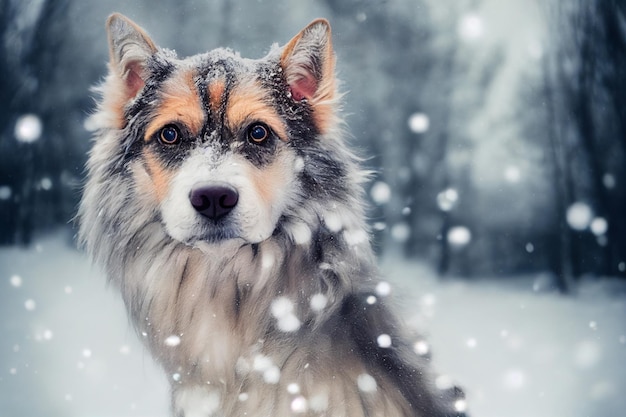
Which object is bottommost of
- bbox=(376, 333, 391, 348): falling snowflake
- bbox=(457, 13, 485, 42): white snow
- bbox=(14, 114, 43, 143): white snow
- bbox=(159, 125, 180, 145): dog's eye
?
bbox=(376, 333, 391, 348): falling snowflake

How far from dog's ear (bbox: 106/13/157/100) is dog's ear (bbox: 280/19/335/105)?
0.39 m

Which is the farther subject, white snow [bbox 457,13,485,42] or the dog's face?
white snow [bbox 457,13,485,42]

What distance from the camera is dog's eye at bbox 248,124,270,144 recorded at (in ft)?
4.34

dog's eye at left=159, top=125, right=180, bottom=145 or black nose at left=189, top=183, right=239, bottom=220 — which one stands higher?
dog's eye at left=159, top=125, right=180, bottom=145

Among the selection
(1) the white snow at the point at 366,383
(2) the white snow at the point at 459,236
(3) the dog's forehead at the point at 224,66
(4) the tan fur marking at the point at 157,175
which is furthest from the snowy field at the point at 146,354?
(3) the dog's forehead at the point at 224,66

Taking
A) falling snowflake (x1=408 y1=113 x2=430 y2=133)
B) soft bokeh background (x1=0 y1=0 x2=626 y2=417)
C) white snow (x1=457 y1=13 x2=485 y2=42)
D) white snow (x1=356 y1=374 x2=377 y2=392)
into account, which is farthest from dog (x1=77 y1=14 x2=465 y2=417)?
white snow (x1=457 y1=13 x2=485 y2=42)

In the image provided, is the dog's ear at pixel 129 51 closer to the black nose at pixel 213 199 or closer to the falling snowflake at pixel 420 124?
the black nose at pixel 213 199

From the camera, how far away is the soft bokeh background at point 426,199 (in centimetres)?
152

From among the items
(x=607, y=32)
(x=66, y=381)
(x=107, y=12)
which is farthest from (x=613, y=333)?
(x=107, y=12)

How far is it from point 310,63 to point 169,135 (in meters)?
0.44

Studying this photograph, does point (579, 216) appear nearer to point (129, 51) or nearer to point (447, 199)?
point (447, 199)

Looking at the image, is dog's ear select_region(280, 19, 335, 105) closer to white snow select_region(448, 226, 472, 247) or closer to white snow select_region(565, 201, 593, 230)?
white snow select_region(448, 226, 472, 247)

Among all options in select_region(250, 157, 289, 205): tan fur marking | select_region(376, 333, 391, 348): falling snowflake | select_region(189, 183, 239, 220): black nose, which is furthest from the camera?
select_region(376, 333, 391, 348): falling snowflake

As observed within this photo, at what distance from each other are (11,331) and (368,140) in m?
1.27
